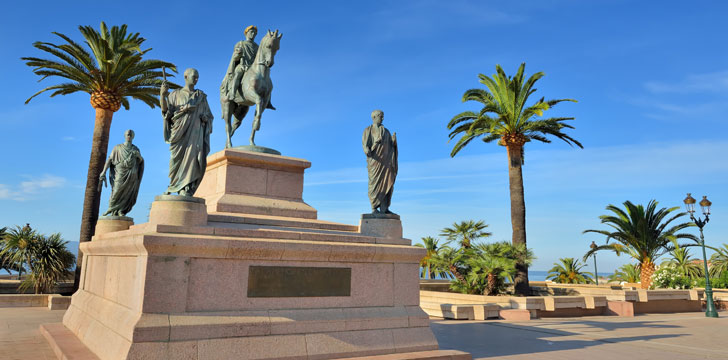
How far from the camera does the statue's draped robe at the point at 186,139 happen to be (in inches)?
296

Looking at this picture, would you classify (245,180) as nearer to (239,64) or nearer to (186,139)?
(186,139)

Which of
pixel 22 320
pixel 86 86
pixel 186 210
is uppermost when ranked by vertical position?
pixel 86 86

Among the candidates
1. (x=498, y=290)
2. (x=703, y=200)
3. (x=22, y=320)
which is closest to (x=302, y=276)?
(x=22, y=320)

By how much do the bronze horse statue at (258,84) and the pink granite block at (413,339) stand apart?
4875 millimetres

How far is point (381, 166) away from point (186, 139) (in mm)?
3436

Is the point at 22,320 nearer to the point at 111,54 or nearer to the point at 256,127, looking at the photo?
the point at 256,127

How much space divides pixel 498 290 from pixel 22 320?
15983 mm

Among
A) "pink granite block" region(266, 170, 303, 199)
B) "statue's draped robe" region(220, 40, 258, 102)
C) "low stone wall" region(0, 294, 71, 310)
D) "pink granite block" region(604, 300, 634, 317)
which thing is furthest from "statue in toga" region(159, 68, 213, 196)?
"pink granite block" region(604, 300, 634, 317)

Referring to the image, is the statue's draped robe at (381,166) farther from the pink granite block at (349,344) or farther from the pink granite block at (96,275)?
the pink granite block at (96,275)

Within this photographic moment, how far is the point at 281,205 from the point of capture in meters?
9.59

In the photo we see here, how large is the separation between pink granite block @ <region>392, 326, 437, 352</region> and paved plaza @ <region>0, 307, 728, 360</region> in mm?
1038

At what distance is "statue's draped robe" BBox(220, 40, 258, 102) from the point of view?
10766 mm

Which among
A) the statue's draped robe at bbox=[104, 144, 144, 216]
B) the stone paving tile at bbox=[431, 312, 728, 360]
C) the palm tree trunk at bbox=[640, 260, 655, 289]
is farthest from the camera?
the palm tree trunk at bbox=[640, 260, 655, 289]

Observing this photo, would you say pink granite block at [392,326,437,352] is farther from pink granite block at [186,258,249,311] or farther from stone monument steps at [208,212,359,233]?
pink granite block at [186,258,249,311]
